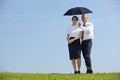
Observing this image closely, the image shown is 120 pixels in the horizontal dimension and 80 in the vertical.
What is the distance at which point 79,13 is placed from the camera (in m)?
13.6

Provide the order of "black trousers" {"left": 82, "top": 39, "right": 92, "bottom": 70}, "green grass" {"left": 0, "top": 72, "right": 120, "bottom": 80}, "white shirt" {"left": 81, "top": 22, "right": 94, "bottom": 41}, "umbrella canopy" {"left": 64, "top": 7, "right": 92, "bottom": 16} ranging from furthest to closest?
"umbrella canopy" {"left": 64, "top": 7, "right": 92, "bottom": 16} → "white shirt" {"left": 81, "top": 22, "right": 94, "bottom": 41} → "black trousers" {"left": 82, "top": 39, "right": 92, "bottom": 70} → "green grass" {"left": 0, "top": 72, "right": 120, "bottom": 80}

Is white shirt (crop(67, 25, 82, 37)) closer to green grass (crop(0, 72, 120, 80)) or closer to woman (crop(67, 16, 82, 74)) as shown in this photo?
woman (crop(67, 16, 82, 74))

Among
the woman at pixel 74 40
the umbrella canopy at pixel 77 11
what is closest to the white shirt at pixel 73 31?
the woman at pixel 74 40

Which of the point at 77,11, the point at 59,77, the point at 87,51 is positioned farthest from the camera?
the point at 77,11

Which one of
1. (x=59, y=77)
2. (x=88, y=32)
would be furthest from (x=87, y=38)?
(x=59, y=77)

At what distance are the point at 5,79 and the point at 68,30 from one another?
3198mm

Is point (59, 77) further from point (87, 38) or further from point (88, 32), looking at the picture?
point (88, 32)

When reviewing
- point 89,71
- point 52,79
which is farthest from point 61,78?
point 89,71

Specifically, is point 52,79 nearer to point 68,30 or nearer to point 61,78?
point 61,78

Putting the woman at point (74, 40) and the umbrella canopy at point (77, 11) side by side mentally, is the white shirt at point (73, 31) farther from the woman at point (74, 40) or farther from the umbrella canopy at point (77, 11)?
the umbrella canopy at point (77, 11)

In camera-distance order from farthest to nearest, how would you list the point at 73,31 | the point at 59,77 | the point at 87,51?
the point at 73,31, the point at 87,51, the point at 59,77

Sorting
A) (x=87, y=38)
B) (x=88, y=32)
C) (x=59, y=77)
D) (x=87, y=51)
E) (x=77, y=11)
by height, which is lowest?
(x=59, y=77)

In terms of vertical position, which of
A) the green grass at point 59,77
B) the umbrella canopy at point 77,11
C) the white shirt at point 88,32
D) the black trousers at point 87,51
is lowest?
the green grass at point 59,77

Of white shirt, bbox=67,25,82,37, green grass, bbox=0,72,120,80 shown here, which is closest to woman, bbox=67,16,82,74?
white shirt, bbox=67,25,82,37
